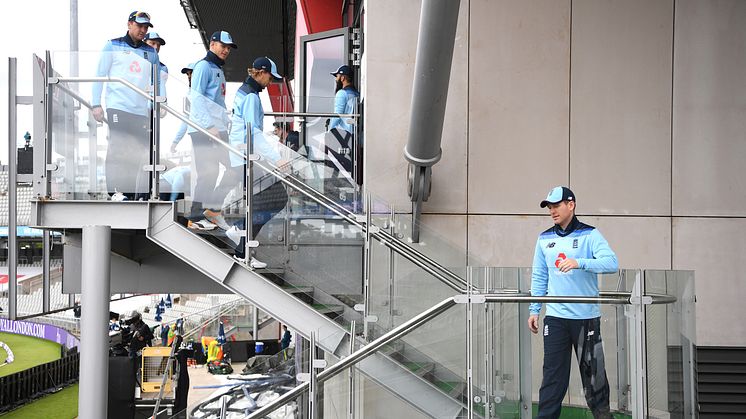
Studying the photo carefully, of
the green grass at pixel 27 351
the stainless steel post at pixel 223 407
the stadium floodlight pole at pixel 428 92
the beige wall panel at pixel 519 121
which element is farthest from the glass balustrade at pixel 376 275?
the green grass at pixel 27 351

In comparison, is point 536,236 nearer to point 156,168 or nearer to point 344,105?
point 344,105

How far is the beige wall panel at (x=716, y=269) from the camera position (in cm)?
896

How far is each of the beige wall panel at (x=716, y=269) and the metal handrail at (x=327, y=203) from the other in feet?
12.7

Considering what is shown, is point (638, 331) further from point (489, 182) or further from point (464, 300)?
point (489, 182)

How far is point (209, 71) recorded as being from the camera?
762 centimetres

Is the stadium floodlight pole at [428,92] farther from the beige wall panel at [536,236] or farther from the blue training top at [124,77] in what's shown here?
the blue training top at [124,77]

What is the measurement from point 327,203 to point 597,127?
3.59 meters

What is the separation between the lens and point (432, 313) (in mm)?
4945

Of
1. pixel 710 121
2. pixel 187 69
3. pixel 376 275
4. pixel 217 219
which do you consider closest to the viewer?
pixel 376 275

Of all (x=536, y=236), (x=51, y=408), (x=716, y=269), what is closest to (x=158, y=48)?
(x=536, y=236)

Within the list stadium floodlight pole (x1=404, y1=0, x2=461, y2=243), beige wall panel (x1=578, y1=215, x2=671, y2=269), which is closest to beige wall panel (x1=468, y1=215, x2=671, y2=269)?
beige wall panel (x1=578, y1=215, x2=671, y2=269)

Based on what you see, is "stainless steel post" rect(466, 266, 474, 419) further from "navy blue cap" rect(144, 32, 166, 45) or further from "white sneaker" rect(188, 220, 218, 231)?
"navy blue cap" rect(144, 32, 166, 45)

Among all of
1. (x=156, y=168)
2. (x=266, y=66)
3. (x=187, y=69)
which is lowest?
(x=156, y=168)

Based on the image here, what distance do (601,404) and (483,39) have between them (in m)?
5.13
